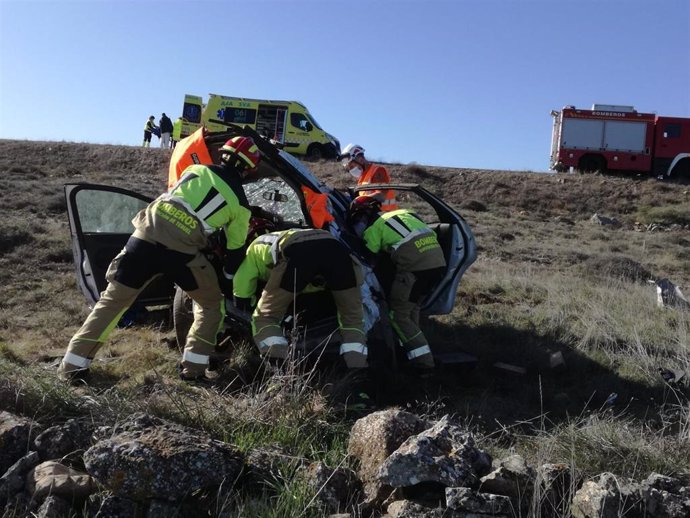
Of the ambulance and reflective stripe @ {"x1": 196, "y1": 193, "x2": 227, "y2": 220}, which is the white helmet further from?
the ambulance

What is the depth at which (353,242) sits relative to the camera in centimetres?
532

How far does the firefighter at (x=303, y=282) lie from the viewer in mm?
4180

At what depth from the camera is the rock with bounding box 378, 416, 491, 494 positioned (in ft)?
8.29

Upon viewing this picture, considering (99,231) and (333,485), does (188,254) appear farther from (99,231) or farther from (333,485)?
(333,485)

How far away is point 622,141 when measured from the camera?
2381 cm

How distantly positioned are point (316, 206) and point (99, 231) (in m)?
2.01

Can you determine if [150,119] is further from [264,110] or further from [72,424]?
[72,424]

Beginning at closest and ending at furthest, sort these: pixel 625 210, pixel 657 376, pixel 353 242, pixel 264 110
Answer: pixel 657 376, pixel 353 242, pixel 625 210, pixel 264 110

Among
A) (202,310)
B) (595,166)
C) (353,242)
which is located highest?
(595,166)

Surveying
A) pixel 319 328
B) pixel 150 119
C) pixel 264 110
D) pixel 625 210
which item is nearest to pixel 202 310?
pixel 319 328

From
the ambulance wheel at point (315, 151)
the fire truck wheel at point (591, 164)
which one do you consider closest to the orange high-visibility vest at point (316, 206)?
the ambulance wheel at point (315, 151)

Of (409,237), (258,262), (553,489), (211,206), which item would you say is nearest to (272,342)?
(258,262)

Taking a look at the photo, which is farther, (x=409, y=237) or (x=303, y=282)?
(x=409, y=237)

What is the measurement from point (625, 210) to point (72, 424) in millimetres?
20631
